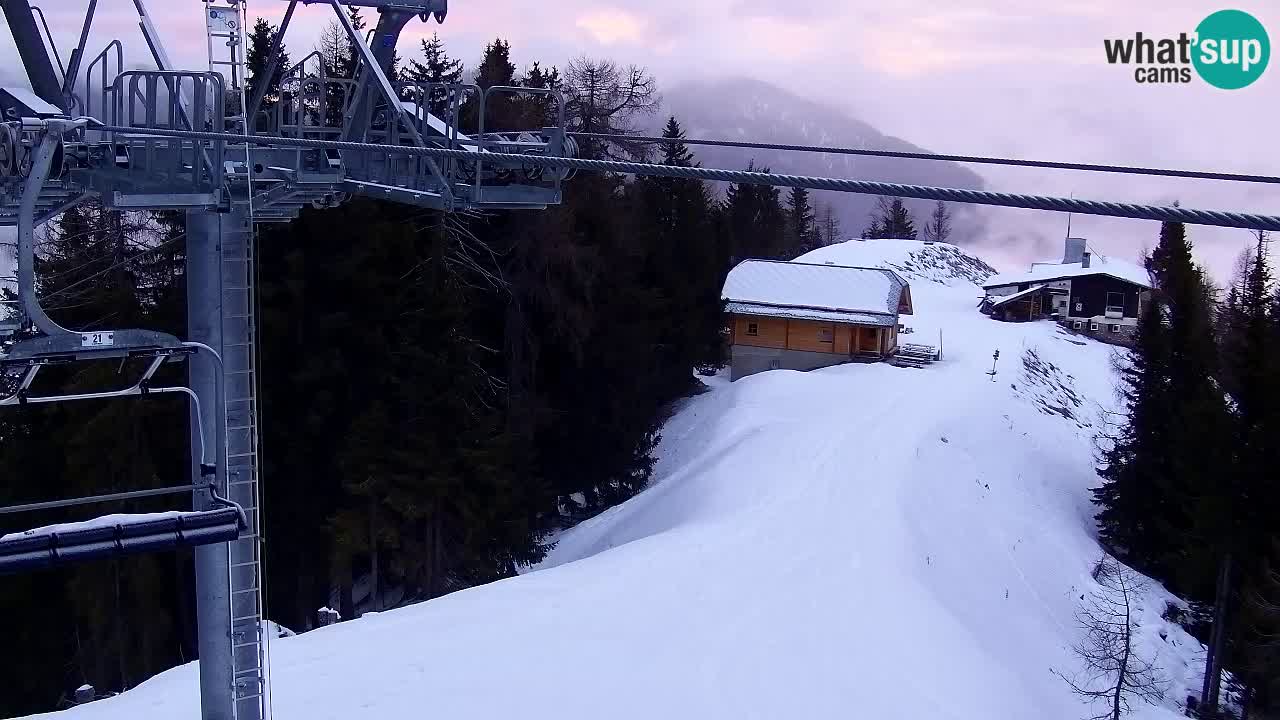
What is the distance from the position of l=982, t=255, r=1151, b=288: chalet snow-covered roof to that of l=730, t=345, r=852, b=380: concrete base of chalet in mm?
23275

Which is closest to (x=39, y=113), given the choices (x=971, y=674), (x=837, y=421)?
(x=971, y=674)

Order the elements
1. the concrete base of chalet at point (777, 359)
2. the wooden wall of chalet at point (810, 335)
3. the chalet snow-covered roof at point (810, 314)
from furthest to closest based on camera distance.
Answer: the concrete base of chalet at point (777, 359) < the wooden wall of chalet at point (810, 335) < the chalet snow-covered roof at point (810, 314)

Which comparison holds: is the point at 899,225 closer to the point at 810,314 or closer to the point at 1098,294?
the point at 1098,294

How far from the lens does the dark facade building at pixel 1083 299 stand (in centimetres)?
5828

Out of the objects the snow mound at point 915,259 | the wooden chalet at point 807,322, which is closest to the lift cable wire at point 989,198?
the wooden chalet at point 807,322

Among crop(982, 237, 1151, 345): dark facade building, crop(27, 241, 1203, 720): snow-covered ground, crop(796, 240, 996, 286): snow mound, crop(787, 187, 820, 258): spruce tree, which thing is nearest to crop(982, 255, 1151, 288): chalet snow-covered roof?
crop(982, 237, 1151, 345): dark facade building

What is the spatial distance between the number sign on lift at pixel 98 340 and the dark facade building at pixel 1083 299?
58.9 m

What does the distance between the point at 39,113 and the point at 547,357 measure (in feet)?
76.5

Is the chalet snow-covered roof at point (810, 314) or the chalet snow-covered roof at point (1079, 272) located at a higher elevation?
the chalet snow-covered roof at point (1079, 272)

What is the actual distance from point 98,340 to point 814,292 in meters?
39.9

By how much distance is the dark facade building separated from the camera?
58.3 m

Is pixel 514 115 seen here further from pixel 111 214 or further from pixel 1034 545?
pixel 1034 545

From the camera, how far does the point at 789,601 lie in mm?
15398

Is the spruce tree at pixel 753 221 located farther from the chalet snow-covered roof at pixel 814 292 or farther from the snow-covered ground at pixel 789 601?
the snow-covered ground at pixel 789 601
